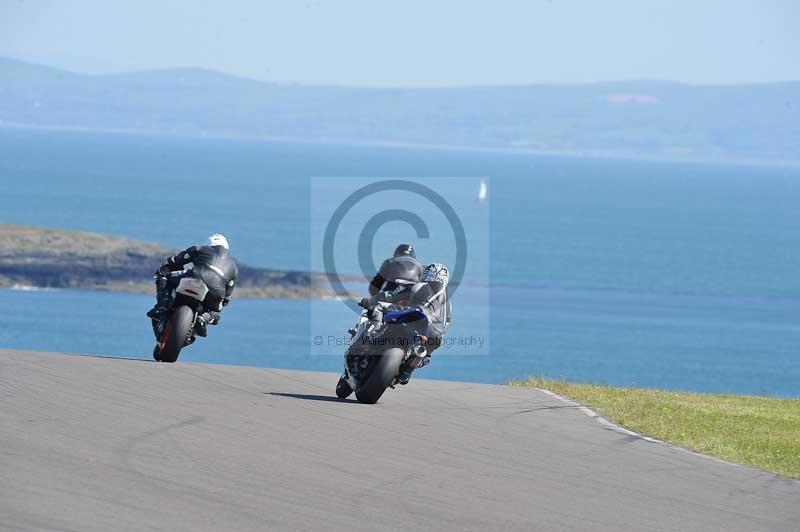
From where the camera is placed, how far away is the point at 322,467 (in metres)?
11.2

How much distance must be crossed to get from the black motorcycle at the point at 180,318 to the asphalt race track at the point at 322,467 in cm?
181

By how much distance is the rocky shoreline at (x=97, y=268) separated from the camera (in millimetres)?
118188

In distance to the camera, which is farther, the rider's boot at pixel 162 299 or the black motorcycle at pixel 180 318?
the rider's boot at pixel 162 299

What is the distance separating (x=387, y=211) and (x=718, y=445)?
183 m

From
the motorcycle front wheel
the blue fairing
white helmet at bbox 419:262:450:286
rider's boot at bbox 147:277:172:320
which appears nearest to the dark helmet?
white helmet at bbox 419:262:450:286

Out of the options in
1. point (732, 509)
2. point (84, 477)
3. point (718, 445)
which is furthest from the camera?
point (718, 445)

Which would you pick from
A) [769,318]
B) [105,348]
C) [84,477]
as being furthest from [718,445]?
[769,318]

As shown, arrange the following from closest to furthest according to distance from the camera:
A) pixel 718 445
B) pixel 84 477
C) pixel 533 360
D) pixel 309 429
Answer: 1. pixel 84 477
2. pixel 309 429
3. pixel 718 445
4. pixel 533 360

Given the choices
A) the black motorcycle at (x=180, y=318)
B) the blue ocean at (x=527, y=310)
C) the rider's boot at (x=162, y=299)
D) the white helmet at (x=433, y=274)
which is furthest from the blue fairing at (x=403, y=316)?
the blue ocean at (x=527, y=310)

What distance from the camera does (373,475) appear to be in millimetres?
11078

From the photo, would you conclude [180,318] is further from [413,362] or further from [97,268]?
[97,268]

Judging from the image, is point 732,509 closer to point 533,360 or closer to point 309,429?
point 309,429

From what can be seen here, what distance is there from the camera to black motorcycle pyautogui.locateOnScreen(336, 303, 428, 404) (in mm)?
14562

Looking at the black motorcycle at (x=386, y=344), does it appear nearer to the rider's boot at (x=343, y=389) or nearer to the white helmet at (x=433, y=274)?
the rider's boot at (x=343, y=389)
